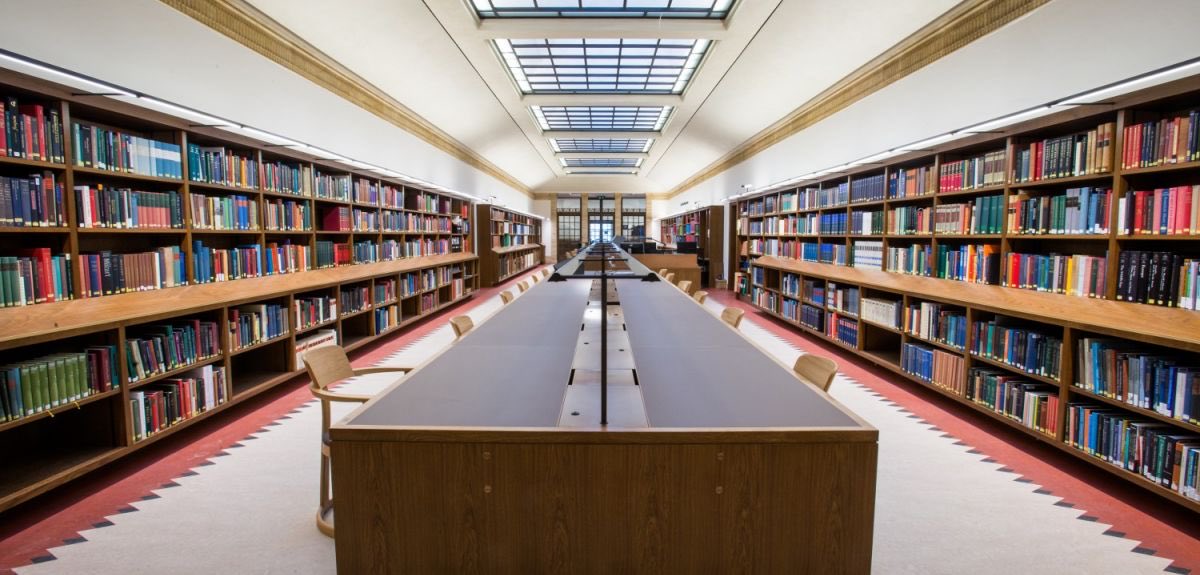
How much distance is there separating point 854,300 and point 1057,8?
300cm

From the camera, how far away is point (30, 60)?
7.80ft

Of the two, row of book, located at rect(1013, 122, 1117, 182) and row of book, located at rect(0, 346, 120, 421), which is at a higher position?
row of book, located at rect(1013, 122, 1117, 182)

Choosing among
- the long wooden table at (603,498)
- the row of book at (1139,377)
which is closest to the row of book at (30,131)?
the long wooden table at (603,498)

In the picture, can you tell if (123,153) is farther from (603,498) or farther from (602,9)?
(602,9)

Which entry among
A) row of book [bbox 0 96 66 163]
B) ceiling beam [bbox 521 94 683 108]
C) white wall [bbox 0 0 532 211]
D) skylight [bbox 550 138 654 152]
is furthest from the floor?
skylight [bbox 550 138 654 152]

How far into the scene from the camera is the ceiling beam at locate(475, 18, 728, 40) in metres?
6.31

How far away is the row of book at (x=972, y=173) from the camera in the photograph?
13.1 feet

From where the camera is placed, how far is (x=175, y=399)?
330 cm

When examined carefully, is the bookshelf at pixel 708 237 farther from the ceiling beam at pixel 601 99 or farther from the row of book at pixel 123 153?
the row of book at pixel 123 153

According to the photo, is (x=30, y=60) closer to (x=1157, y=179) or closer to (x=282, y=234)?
(x=282, y=234)

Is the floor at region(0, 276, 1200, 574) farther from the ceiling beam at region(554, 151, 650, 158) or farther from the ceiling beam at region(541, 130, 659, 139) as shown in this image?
the ceiling beam at region(554, 151, 650, 158)

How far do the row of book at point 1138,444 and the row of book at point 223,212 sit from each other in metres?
5.76

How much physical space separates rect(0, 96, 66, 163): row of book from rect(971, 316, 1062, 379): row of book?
18.4 feet

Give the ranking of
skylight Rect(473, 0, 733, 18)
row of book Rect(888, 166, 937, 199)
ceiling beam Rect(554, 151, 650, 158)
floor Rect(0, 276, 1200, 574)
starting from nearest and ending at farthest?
floor Rect(0, 276, 1200, 574) < row of book Rect(888, 166, 937, 199) < skylight Rect(473, 0, 733, 18) < ceiling beam Rect(554, 151, 650, 158)
